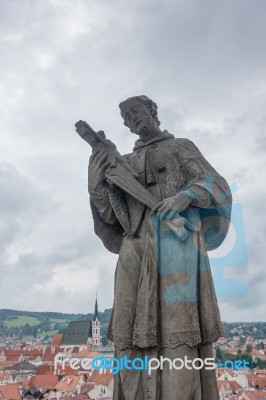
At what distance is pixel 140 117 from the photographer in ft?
17.9

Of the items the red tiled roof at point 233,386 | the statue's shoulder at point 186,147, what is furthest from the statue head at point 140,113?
the red tiled roof at point 233,386

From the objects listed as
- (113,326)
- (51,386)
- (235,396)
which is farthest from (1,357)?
(113,326)

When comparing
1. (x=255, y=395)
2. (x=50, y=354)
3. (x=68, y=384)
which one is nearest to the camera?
(x=255, y=395)

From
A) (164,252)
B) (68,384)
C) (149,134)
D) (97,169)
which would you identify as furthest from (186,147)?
(68,384)

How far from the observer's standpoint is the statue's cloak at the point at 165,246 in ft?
14.8

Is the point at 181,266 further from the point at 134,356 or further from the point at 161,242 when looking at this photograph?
the point at 134,356

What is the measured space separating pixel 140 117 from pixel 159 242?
151 cm

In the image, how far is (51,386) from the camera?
75.8 m

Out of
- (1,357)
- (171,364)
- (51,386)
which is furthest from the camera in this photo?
(1,357)

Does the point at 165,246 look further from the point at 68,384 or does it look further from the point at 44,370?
the point at 44,370

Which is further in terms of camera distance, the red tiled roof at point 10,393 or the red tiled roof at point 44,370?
the red tiled roof at point 44,370

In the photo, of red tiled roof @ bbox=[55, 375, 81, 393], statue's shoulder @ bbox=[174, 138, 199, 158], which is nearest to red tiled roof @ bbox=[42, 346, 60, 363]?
red tiled roof @ bbox=[55, 375, 81, 393]

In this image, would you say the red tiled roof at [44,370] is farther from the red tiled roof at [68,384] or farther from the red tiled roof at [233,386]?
the red tiled roof at [233,386]

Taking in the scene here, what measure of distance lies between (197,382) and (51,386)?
77558 millimetres
